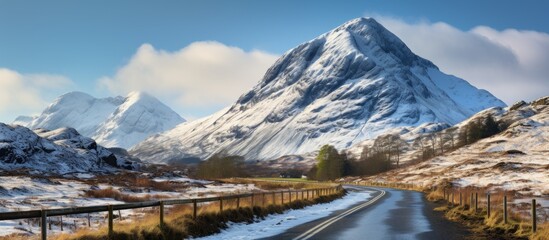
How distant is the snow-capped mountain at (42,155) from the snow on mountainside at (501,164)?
5772 cm

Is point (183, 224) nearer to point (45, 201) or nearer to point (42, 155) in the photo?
point (45, 201)

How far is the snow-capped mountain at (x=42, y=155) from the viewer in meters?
79.8

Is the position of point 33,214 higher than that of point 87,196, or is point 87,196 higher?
point 33,214

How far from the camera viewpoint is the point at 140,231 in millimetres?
16156

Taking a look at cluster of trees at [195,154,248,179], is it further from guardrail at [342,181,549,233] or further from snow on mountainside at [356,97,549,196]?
guardrail at [342,181,549,233]

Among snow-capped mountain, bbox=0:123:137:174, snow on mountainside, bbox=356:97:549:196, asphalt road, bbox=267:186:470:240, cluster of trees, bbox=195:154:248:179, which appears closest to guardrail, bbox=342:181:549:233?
asphalt road, bbox=267:186:470:240

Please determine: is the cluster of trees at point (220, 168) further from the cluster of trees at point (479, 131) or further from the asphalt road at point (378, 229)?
the asphalt road at point (378, 229)

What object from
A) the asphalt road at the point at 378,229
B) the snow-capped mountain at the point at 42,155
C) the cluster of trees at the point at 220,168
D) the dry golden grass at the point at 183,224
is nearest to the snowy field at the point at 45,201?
the dry golden grass at the point at 183,224

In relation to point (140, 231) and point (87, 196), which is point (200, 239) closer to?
point (140, 231)

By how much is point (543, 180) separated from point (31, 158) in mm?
74263

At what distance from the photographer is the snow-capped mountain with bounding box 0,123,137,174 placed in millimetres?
79812

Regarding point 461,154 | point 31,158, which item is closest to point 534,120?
point 461,154

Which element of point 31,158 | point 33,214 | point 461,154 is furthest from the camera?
point 461,154

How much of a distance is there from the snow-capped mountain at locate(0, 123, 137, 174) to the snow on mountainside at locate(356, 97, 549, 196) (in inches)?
2272
